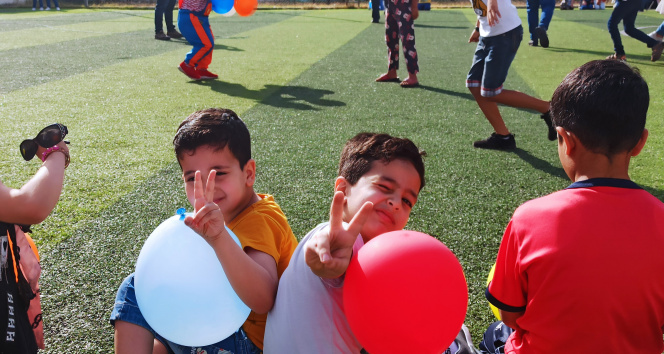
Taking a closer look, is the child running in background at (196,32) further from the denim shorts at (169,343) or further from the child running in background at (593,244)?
the child running in background at (593,244)

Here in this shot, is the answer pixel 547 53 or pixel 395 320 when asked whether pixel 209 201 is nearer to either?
pixel 395 320

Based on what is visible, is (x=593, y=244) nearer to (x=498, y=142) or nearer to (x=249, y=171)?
(x=249, y=171)

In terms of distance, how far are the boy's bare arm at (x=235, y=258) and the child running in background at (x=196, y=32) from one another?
6682 millimetres

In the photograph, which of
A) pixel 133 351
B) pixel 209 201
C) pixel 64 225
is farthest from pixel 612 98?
pixel 64 225

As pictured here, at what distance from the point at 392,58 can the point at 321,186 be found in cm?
475

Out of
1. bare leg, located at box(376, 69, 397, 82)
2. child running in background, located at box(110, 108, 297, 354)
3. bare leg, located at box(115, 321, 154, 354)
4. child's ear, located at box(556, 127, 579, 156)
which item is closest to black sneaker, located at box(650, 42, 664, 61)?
bare leg, located at box(376, 69, 397, 82)

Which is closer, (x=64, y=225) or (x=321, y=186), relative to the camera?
(x=64, y=225)

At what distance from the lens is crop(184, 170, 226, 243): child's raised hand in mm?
1483

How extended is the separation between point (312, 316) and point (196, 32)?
705 centimetres

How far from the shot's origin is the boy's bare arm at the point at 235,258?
4.91 ft

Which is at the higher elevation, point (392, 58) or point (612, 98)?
point (612, 98)

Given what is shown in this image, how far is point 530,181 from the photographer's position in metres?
4.11

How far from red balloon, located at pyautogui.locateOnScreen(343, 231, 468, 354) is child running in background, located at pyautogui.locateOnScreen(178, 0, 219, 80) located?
7.06 meters

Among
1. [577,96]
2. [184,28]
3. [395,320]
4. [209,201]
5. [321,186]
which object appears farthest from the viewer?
[184,28]
